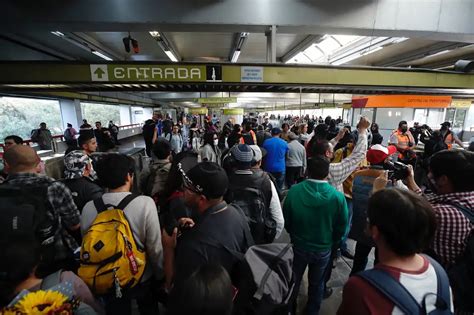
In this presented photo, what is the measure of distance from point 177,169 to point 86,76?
9.25ft

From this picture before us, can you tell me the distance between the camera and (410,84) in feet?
13.5

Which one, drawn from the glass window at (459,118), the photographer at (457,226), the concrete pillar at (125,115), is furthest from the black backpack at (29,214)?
the glass window at (459,118)

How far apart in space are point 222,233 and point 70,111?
14431 millimetres

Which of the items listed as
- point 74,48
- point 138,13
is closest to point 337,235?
point 138,13

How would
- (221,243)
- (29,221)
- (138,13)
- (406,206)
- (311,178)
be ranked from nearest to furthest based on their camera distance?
1. (406,206)
2. (221,243)
3. (29,221)
4. (311,178)
5. (138,13)

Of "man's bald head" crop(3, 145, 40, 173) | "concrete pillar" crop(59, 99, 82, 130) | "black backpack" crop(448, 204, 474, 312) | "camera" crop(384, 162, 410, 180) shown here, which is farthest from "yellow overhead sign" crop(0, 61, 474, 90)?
"concrete pillar" crop(59, 99, 82, 130)

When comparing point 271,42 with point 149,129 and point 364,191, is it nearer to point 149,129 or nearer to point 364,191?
point 364,191

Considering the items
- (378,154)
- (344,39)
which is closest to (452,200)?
(378,154)

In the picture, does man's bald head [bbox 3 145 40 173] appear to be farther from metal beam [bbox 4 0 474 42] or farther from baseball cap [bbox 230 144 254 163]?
metal beam [bbox 4 0 474 42]

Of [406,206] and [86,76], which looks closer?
[406,206]

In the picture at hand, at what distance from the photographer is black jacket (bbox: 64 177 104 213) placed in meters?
1.96

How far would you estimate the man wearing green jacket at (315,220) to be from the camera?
182 centimetres

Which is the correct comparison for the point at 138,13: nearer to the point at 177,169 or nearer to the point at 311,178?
the point at 177,169

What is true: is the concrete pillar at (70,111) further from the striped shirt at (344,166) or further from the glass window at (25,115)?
the striped shirt at (344,166)
